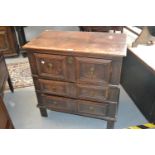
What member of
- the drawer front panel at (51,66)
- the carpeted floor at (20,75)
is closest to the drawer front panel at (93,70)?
the drawer front panel at (51,66)

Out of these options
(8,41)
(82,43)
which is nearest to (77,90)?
(82,43)

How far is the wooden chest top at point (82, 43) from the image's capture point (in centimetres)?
124

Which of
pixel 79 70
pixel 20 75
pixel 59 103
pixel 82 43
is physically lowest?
pixel 20 75

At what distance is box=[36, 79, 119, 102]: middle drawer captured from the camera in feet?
4.61

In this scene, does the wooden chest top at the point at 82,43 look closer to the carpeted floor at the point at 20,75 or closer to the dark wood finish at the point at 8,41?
the carpeted floor at the point at 20,75

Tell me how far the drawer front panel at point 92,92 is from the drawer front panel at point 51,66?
18 centimetres

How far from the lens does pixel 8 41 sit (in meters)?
2.80

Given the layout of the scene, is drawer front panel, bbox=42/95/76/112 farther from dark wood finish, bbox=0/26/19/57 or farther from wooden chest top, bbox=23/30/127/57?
dark wood finish, bbox=0/26/19/57

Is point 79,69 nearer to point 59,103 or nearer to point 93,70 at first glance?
point 93,70

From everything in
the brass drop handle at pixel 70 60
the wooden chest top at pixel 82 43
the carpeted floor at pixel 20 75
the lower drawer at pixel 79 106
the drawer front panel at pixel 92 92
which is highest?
the wooden chest top at pixel 82 43

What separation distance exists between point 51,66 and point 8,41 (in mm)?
1748

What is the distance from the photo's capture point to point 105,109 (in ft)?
4.96

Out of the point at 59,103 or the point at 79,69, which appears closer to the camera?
the point at 79,69
